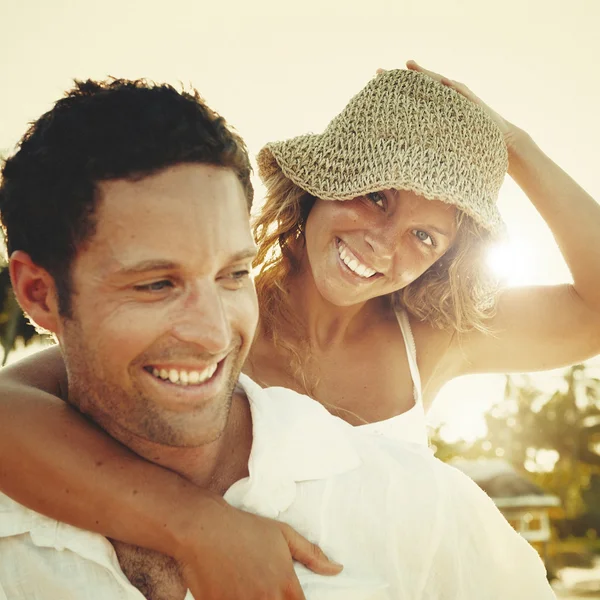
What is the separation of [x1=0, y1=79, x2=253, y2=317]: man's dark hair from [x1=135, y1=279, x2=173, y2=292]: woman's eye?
20 centimetres

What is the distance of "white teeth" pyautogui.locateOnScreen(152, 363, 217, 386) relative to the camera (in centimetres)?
196

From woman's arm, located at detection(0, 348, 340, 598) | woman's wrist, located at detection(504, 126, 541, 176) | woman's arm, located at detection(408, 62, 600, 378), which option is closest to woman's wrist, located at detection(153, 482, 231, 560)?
woman's arm, located at detection(0, 348, 340, 598)

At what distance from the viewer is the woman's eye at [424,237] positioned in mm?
3262

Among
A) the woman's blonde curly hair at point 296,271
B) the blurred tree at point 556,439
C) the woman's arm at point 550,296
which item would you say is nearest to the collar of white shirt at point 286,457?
the woman's blonde curly hair at point 296,271

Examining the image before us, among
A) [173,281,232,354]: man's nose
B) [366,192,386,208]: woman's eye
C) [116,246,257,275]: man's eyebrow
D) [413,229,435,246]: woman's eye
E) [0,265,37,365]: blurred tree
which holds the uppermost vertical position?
[366,192,386,208]: woman's eye

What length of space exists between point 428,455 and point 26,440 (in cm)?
111

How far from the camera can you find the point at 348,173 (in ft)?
10.5

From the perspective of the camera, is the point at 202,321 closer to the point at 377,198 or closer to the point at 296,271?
the point at 377,198

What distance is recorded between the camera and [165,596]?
1.99 metres

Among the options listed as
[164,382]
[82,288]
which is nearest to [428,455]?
[164,382]

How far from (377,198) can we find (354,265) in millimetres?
307

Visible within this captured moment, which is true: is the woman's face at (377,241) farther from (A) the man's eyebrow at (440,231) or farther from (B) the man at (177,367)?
(B) the man at (177,367)

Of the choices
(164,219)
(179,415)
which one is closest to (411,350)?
(179,415)

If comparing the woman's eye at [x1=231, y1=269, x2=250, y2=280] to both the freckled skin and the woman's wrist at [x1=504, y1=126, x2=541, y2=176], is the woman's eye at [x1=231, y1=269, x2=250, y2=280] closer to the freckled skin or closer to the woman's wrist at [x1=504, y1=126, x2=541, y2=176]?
the freckled skin
